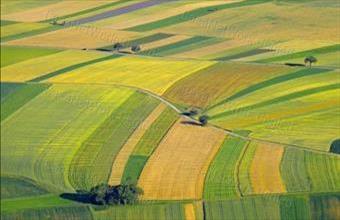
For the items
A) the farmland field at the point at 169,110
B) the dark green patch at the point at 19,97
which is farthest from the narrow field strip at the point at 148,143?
the dark green patch at the point at 19,97

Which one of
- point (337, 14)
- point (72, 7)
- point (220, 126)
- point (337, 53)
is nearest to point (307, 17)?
point (337, 14)

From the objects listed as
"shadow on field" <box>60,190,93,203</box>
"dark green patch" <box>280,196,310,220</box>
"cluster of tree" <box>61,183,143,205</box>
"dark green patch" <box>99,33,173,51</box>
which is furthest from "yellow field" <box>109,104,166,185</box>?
"dark green patch" <box>99,33,173,51</box>

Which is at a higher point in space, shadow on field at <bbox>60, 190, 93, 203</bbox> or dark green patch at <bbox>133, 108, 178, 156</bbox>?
dark green patch at <bbox>133, 108, 178, 156</bbox>

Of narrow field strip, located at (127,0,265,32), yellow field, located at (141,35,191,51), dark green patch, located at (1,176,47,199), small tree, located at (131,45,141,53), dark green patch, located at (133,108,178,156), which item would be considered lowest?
dark green patch, located at (1,176,47,199)

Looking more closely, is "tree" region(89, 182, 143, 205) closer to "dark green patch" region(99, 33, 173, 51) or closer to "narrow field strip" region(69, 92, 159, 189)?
"narrow field strip" region(69, 92, 159, 189)

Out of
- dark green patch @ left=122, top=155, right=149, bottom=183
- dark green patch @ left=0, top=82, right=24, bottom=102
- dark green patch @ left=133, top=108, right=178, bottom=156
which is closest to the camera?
dark green patch @ left=122, top=155, right=149, bottom=183

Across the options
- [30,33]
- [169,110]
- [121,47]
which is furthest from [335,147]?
[30,33]
